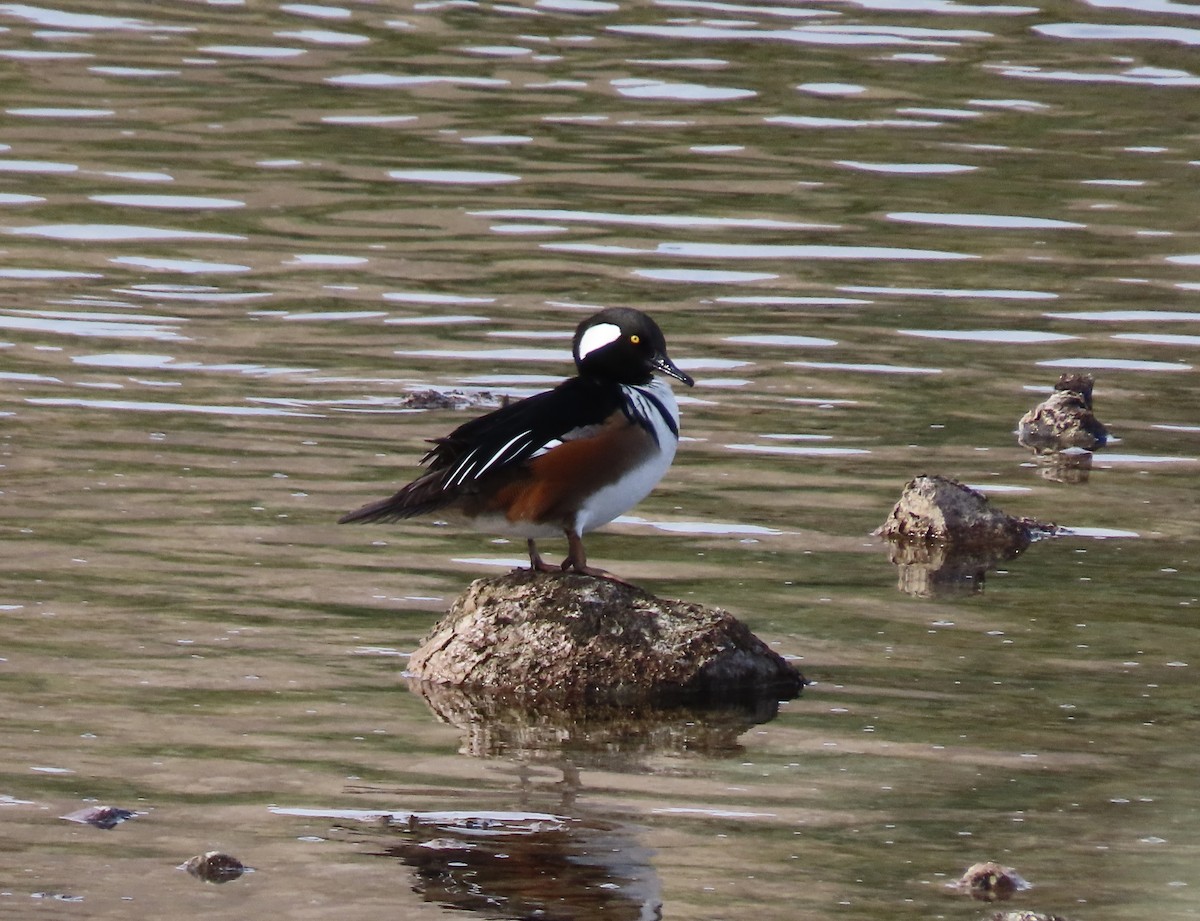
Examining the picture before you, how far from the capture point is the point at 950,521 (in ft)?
37.2

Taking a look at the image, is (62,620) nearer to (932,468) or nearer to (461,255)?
(932,468)

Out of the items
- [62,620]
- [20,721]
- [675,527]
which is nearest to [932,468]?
[675,527]

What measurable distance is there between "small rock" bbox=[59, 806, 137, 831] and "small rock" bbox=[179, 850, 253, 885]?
47cm

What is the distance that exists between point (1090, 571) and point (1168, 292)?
6.90 metres

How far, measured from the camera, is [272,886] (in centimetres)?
704

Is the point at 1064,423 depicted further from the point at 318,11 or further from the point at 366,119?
the point at 318,11

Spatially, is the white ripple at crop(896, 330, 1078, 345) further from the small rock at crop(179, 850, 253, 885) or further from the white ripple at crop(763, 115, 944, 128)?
the small rock at crop(179, 850, 253, 885)

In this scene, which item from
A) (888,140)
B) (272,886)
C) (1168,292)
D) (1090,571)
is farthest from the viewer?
(888,140)

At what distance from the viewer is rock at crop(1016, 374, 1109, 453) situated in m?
13.4

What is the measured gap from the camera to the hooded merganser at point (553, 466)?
8.99 meters

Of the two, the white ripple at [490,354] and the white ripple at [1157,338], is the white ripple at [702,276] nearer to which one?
the white ripple at [490,354]

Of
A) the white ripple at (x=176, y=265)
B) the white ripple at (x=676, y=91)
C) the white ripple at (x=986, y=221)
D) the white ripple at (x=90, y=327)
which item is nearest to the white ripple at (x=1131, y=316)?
the white ripple at (x=986, y=221)

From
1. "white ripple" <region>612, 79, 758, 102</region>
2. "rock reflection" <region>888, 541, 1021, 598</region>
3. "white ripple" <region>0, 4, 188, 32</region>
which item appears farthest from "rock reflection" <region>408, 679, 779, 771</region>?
"white ripple" <region>0, 4, 188, 32</region>

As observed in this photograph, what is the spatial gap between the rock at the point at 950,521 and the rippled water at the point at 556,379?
0.60 ft
